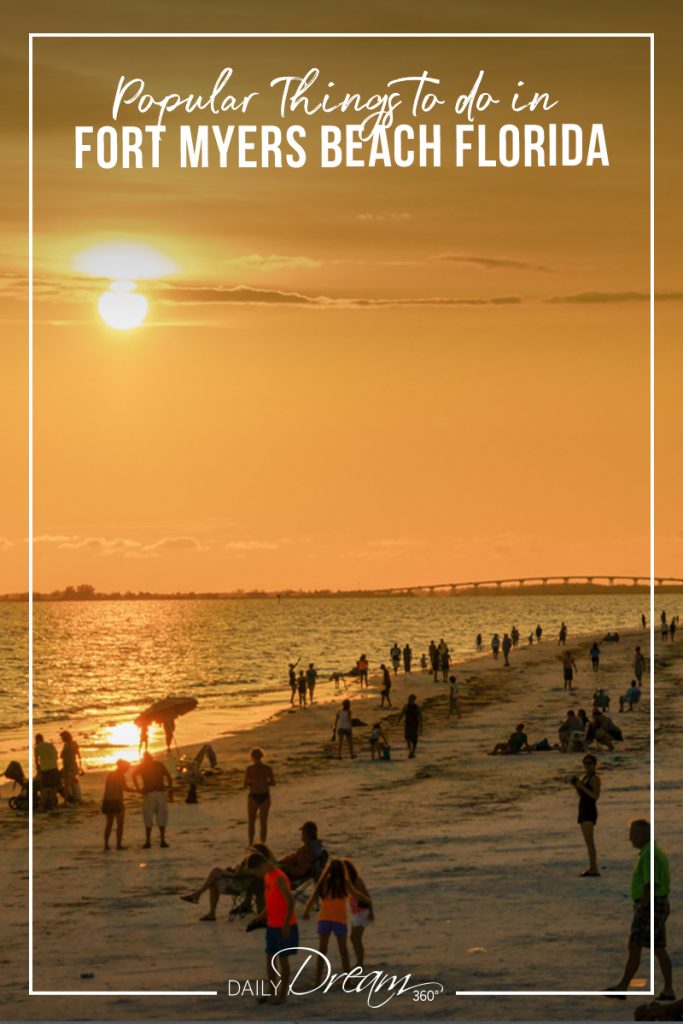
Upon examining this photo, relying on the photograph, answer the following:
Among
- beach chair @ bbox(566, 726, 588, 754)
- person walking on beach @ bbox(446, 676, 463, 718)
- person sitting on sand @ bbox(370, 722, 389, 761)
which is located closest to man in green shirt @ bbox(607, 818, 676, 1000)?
beach chair @ bbox(566, 726, 588, 754)

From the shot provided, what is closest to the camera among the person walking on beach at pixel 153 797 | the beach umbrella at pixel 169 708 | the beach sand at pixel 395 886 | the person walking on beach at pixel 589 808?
the beach sand at pixel 395 886

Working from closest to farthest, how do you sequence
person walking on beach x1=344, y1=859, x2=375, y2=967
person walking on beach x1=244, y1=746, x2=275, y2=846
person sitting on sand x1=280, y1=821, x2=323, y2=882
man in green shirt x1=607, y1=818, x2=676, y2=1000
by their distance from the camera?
man in green shirt x1=607, y1=818, x2=676, y2=1000 < person walking on beach x1=344, y1=859, x2=375, y2=967 < person sitting on sand x1=280, y1=821, x2=323, y2=882 < person walking on beach x1=244, y1=746, x2=275, y2=846

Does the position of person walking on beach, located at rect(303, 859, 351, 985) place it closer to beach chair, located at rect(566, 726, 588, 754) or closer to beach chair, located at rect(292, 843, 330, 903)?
beach chair, located at rect(292, 843, 330, 903)

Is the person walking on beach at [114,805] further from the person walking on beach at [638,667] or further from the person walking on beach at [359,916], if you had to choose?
the person walking on beach at [638,667]

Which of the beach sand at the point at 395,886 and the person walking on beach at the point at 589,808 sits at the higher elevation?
the person walking on beach at the point at 589,808

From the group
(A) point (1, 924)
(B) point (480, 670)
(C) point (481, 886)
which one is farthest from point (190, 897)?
(B) point (480, 670)

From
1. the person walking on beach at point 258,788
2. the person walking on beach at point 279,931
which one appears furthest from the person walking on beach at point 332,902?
the person walking on beach at point 258,788

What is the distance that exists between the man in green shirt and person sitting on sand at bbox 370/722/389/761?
22.2 meters

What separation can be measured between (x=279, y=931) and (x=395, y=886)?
5994 mm

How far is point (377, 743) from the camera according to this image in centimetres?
3788

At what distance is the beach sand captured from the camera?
50.5 feet

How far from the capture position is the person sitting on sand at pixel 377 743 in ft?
122

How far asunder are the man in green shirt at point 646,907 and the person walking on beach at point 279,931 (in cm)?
315

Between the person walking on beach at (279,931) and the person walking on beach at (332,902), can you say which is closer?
the person walking on beach at (279,931)
